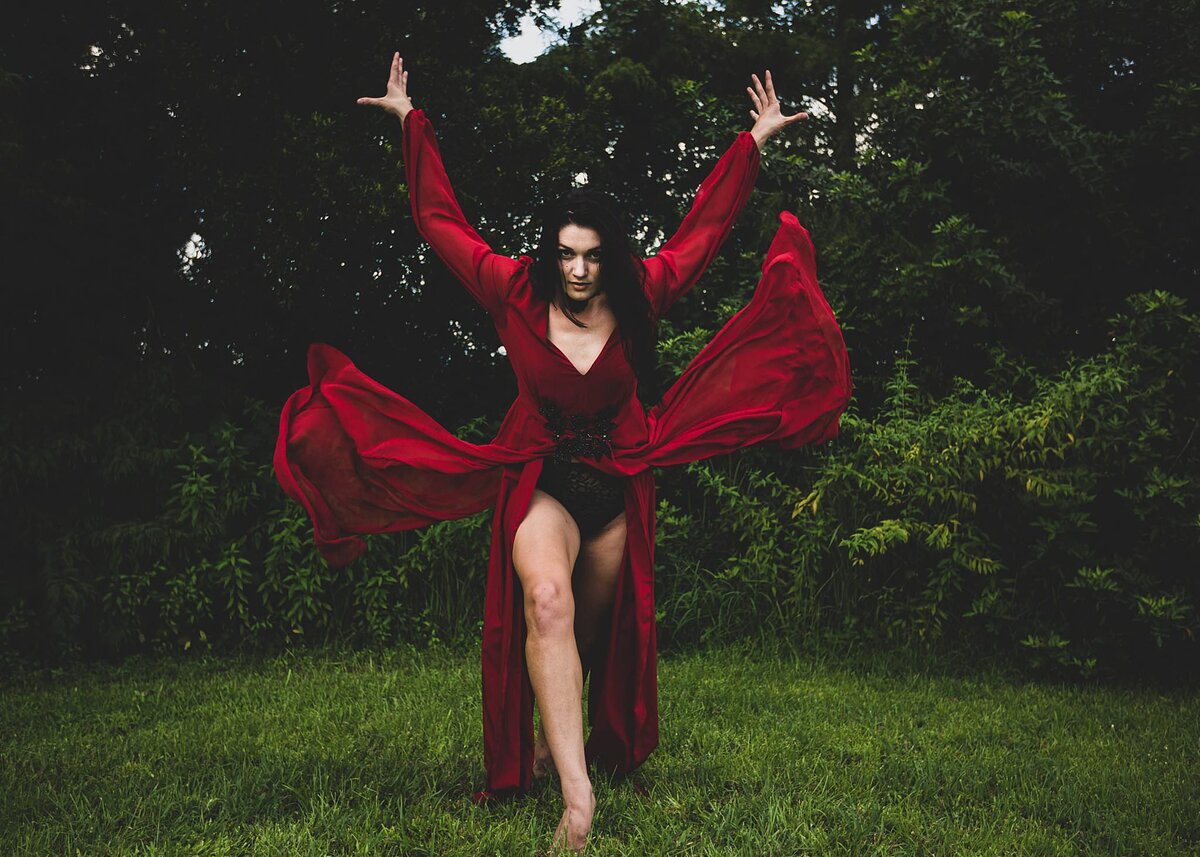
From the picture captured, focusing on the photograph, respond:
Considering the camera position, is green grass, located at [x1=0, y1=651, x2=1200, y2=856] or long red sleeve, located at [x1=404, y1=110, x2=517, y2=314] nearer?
green grass, located at [x1=0, y1=651, x2=1200, y2=856]

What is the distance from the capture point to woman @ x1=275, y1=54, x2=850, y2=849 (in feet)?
11.2

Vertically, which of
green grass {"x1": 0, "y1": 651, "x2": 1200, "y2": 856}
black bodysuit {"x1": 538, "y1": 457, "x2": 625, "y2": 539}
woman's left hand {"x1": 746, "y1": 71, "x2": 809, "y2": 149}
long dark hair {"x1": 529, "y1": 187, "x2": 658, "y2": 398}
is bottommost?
green grass {"x1": 0, "y1": 651, "x2": 1200, "y2": 856}

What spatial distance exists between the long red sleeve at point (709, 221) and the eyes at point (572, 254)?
10.4 inches

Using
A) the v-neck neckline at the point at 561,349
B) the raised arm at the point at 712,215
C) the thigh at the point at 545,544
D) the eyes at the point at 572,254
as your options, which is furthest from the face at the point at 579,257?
the thigh at the point at 545,544

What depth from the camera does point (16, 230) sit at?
21.2ft

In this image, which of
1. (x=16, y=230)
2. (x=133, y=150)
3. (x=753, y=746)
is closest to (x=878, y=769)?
(x=753, y=746)

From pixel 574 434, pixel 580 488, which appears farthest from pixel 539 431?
pixel 580 488

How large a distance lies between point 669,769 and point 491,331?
194 inches

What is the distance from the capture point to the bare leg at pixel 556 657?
3053mm

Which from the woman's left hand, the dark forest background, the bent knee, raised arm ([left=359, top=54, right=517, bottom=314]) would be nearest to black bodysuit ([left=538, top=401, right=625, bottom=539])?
the bent knee

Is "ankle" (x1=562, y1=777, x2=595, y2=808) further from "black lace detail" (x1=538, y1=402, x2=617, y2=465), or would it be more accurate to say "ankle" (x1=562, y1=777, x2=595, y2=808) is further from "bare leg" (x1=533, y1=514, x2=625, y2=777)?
"black lace detail" (x1=538, y1=402, x2=617, y2=465)

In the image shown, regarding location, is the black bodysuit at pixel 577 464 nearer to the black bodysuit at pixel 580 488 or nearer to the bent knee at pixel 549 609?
the black bodysuit at pixel 580 488

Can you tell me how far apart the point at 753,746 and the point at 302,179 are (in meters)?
4.71

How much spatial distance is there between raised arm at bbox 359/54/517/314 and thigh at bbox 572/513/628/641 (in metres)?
0.83
